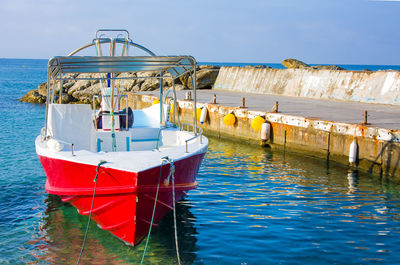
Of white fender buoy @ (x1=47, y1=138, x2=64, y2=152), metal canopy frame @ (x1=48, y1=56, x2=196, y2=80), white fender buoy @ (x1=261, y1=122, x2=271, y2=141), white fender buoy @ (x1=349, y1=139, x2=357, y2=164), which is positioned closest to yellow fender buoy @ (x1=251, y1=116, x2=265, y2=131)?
white fender buoy @ (x1=261, y1=122, x2=271, y2=141)

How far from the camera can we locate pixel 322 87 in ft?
69.0

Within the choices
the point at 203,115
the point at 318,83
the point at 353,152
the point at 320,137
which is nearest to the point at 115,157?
the point at 353,152

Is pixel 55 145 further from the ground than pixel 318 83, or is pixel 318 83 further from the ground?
pixel 318 83

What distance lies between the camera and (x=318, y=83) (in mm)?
21359

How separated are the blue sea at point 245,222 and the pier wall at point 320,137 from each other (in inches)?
14.9

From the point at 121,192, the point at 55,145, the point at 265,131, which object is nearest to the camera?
the point at 121,192

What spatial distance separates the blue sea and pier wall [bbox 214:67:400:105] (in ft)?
20.2

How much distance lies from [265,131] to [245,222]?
7.29 metres

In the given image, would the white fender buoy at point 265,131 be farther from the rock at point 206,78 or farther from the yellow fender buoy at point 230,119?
the rock at point 206,78

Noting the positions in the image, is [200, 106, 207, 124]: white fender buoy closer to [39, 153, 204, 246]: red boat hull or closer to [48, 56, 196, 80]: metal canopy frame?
[48, 56, 196, 80]: metal canopy frame

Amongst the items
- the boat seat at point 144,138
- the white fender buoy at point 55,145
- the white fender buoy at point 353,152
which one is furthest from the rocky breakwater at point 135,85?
the white fender buoy at point 55,145

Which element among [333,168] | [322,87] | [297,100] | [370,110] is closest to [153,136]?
[333,168]

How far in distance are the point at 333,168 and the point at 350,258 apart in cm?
608

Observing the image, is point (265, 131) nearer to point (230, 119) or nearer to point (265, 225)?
point (230, 119)
